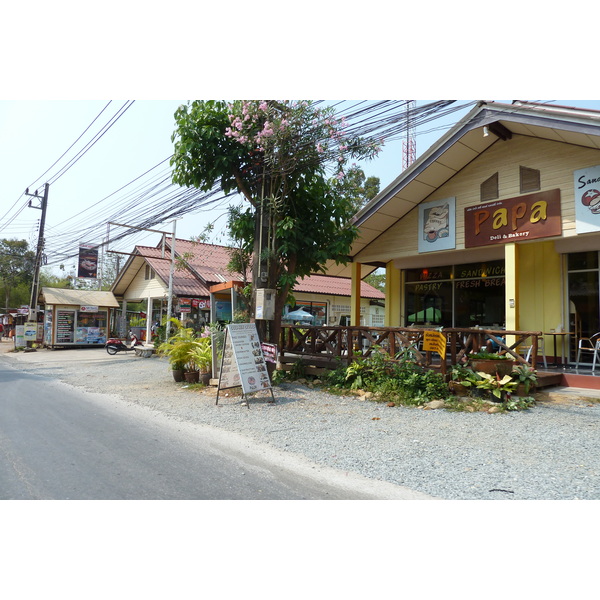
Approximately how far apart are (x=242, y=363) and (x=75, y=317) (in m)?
19.3

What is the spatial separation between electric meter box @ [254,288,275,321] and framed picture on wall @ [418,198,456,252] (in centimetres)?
459

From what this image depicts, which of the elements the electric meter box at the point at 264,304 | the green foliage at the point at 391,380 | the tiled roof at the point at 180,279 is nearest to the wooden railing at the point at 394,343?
the green foliage at the point at 391,380

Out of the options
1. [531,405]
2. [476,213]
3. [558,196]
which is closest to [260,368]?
[531,405]

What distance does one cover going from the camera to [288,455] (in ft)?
18.2

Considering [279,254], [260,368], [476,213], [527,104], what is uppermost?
[527,104]

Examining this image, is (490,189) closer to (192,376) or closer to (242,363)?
A: (242,363)

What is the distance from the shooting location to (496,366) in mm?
8109

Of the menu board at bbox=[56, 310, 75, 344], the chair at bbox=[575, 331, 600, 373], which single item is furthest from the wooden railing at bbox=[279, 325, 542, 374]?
the menu board at bbox=[56, 310, 75, 344]

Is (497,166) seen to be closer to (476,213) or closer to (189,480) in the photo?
(476,213)

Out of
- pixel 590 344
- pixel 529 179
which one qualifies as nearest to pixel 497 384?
pixel 590 344

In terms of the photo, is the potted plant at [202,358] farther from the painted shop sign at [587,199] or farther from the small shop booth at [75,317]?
the small shop booth at [75,317]

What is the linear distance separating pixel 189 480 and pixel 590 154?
9629mm

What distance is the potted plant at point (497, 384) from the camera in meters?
7.82

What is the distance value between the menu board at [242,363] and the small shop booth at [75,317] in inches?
734
